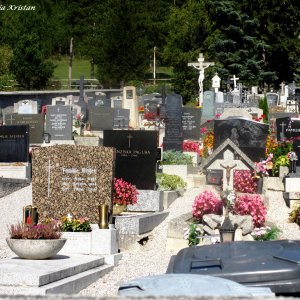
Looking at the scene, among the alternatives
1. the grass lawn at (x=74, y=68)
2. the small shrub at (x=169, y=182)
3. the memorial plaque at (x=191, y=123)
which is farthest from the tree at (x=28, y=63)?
the small shrub at (x=169, y=182)

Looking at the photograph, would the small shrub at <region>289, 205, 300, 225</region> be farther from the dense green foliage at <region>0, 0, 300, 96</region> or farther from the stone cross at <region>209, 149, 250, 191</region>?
the dense green foliage at <region>0, 0, 300, 96</region>

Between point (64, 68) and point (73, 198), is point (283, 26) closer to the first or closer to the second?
point (64, 68)

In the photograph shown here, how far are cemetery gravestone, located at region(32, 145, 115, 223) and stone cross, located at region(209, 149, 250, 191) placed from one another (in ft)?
5.79

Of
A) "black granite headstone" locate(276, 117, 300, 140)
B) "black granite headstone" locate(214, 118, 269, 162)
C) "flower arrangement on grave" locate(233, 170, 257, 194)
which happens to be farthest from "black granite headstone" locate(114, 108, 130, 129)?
"flower arrangement on grave" locate(233, 170, 257, 194)

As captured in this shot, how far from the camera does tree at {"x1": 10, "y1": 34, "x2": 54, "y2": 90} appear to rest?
58219 millimetres

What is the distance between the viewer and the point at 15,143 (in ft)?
69.6

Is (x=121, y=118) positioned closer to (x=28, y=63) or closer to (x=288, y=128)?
(x=288, y=128)

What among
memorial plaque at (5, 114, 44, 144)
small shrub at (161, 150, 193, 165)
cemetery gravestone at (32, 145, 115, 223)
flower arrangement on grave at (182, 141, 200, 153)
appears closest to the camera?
cemetery gravestone at (32, 145, 115, 223)

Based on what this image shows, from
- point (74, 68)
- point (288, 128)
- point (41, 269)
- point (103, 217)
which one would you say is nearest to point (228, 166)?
point (103, 217)

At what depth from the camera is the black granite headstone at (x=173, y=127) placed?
2295cm

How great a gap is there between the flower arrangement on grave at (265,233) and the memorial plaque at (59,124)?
13887 mm

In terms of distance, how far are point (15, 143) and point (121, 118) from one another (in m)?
10.6

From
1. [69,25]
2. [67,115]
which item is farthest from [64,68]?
[67,115]

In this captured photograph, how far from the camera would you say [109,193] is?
13930 mm
